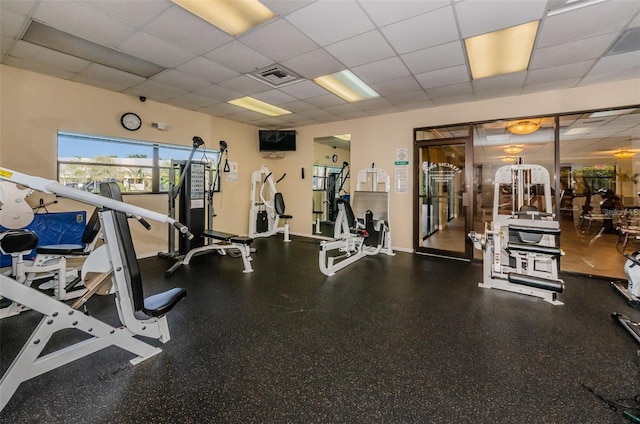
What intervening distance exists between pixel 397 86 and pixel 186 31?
9.12ft

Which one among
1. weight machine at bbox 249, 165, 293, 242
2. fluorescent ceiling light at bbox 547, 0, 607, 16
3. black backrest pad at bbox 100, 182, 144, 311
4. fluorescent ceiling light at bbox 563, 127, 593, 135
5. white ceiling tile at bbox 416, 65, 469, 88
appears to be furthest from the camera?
weight machine at bbox 249, 165, 293, 242

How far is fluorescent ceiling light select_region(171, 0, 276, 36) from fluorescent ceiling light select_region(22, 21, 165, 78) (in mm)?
1364

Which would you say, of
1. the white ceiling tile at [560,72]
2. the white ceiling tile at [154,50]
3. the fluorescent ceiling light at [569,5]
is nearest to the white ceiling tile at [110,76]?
the white ceiling tile at [154,50]

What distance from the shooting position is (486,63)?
336 cm

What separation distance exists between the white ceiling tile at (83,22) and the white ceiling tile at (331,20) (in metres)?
1.64

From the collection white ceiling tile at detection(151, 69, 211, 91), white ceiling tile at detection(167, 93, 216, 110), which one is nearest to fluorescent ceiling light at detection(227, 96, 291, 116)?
white ceiling tile at detection(167, 93, 216, 110)

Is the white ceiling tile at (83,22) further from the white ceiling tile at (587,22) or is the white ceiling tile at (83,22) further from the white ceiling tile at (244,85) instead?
the white ceiling tile at (587,22)

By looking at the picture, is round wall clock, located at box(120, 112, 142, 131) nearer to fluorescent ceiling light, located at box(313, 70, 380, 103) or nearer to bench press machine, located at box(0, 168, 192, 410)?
fluorescent ceiling light, located at box(313, 70, 380, 103)

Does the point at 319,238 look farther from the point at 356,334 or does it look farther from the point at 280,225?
the point at 356,334

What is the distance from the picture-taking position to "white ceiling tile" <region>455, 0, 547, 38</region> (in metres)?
2.26

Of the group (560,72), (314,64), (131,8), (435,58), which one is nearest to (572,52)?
(560,72)

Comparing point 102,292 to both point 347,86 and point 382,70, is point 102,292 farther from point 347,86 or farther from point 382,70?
point 347,86

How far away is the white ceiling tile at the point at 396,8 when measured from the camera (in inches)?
89.0

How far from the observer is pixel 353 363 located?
1950 millimetres
